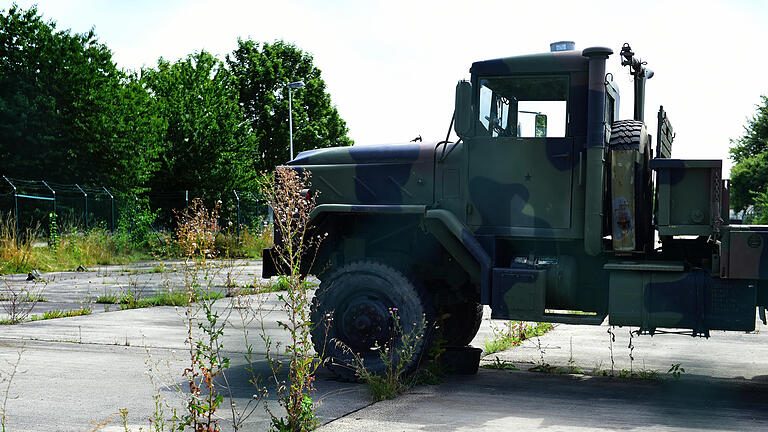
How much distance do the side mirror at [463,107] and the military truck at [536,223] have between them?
0.04 feet

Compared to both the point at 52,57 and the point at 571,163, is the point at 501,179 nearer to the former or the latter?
the point at 571,163

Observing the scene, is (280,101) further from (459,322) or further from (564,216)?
(564,216)

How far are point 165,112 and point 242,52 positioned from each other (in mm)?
17831

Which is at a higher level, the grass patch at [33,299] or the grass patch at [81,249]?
the grass patch at [81,249]

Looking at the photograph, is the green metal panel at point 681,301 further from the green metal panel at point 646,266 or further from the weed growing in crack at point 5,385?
the weed growing in crack at point 5,385

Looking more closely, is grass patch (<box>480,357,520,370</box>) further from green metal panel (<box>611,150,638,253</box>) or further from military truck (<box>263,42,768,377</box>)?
green metal panel (<box>611,150,638,253</box>)

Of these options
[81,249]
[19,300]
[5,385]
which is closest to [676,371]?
[5,385]

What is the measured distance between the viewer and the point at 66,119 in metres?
32.0

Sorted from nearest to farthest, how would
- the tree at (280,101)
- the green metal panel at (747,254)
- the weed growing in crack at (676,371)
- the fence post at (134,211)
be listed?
the green metal panel at (747,254)
the weed growing in crack at (676,371)
the fence post at (134,211)
the tree at (280,101)

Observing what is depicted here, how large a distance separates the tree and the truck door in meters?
42.4

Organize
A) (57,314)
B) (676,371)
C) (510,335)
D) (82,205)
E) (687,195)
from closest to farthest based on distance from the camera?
(687,195), (676,371), (510,335), (57,314), (82,205)

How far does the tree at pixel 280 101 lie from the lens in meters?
50.8

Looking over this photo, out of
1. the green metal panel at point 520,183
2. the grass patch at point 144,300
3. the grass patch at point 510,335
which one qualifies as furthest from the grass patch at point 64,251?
the green metal panel at point 520,183

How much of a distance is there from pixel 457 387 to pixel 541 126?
2331 mm
